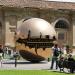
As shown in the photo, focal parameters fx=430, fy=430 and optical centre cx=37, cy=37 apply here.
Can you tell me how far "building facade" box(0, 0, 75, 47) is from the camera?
50312mm

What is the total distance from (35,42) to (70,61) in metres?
8.32

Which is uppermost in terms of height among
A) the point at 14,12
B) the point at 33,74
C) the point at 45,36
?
the point at 14,12

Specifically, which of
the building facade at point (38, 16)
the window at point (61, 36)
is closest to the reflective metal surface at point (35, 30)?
the building facade at point (38, 16)

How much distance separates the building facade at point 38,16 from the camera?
50.3m

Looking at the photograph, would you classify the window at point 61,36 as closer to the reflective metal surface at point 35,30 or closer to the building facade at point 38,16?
the building facade at point 38,16

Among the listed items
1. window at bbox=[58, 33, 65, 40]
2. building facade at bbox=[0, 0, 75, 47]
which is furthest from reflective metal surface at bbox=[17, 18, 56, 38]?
window at bbox=[58, 33, 65, 40]

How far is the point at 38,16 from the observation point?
171 ft

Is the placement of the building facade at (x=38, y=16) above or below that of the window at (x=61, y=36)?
above

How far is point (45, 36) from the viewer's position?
104 ft

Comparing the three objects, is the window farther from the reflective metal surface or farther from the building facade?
the reflective metal surface

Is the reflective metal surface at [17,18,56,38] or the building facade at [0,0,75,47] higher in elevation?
the building facade at [0,0,75,47]

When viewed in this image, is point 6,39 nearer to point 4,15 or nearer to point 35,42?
point 4,15

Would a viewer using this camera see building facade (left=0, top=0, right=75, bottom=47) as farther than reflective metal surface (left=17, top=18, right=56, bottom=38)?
Yes

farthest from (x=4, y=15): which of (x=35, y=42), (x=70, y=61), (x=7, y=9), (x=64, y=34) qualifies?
(x=70, y=61)
